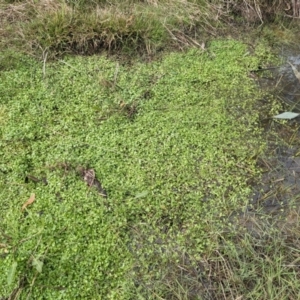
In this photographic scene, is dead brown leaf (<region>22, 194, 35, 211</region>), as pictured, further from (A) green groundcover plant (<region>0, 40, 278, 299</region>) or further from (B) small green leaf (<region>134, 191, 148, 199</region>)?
(B) small green leaf (<region>134, 191, 148, 199</region>)

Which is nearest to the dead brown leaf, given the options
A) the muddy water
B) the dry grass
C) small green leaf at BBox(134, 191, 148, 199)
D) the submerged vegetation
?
the submerged vegetation

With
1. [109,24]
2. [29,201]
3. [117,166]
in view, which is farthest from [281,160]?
[109,24]

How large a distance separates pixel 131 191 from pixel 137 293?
0.56 m

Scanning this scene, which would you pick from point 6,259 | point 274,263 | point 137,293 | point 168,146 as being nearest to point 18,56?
point 168,146

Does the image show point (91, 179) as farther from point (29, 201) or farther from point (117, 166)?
point (29, 201)

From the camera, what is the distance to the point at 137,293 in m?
1.76

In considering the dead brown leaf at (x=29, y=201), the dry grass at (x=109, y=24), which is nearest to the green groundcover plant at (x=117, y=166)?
the dead brown leaf at (x=29, y=201)

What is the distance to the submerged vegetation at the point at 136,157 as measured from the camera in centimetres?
182

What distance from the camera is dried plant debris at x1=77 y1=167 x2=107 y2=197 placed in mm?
2127

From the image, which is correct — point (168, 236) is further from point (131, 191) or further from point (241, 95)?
point (241, 95)

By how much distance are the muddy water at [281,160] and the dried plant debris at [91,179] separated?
847mm

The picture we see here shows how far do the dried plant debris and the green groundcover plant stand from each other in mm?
18

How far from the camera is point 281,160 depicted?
7.98ft

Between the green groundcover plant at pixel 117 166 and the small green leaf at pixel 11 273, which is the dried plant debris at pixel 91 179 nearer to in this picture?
the green groundcover plant at pixel 117 166
